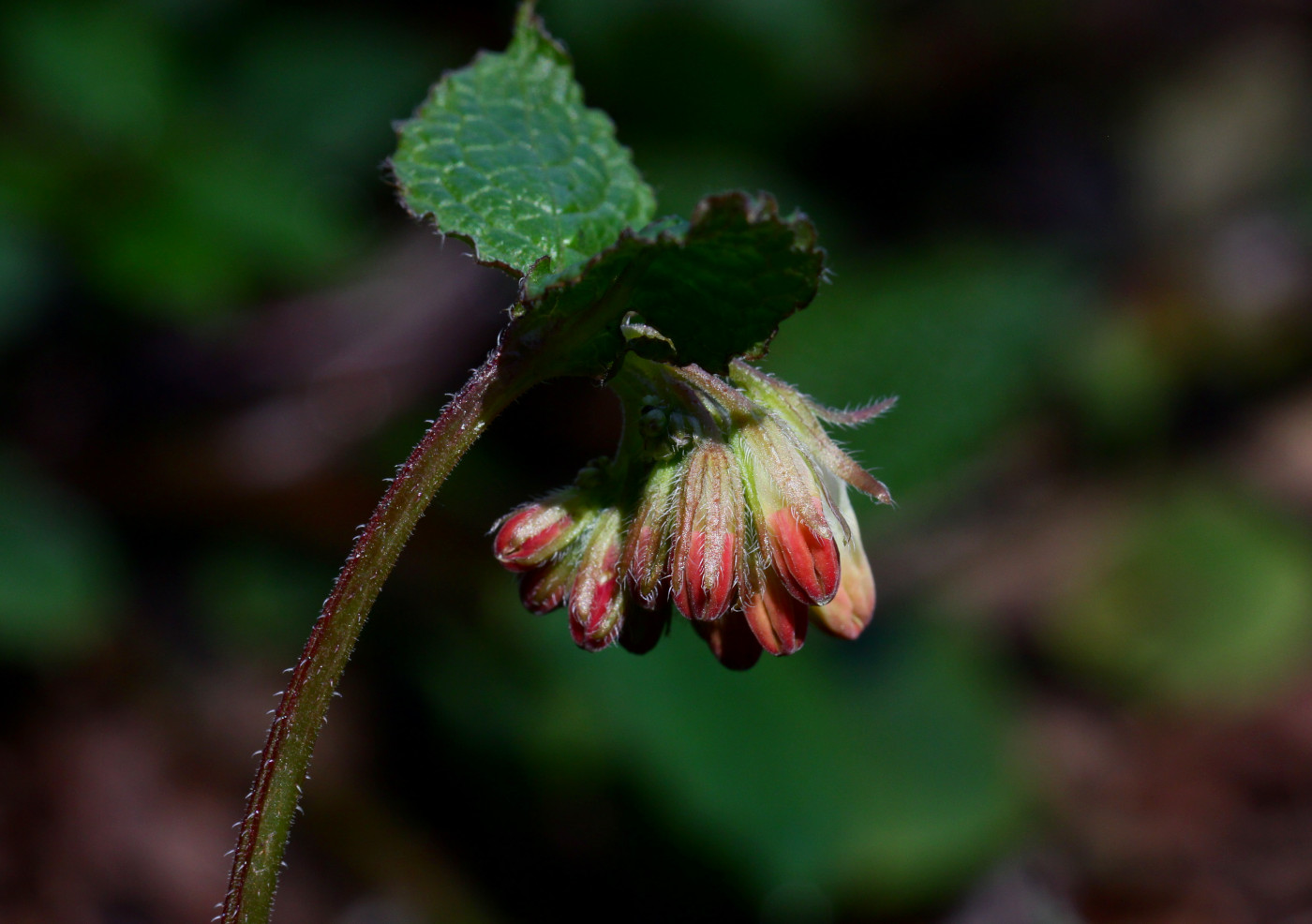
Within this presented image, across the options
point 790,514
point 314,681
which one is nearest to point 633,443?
point 790,514

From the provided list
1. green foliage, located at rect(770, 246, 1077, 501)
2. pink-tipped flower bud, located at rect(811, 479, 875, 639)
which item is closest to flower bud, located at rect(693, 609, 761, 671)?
pink-tipped flower bud, located at rect(811, 479, 875, 639)

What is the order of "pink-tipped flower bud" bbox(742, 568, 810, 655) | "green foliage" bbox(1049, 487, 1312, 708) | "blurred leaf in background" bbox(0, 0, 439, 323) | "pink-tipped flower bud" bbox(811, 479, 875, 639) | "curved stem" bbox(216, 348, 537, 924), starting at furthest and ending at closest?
"green foliage" bbox(1049, 487, 1312, 708) < "blurred leaf in background" bbox(0, 0, 439, 323) < "pink-tipped flower bud" bbox(811, 479, 875, 639) < "pink-tipped flower bud" bbox(742, 568, 810, 655) < "curved stem" bbox(216, 348, 537, 924)

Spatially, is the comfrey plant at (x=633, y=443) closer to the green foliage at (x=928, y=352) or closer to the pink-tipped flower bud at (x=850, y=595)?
the pink-tipped flower bud at (x=850, y=595)

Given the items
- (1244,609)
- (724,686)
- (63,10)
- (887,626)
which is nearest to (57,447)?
(63,10)

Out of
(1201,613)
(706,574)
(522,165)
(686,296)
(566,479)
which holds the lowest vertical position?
(706,574)

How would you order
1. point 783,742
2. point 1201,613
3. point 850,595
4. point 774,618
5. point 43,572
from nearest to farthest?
point 774,618
point 850,595
point 783,742
point 43,572
point 1201,613

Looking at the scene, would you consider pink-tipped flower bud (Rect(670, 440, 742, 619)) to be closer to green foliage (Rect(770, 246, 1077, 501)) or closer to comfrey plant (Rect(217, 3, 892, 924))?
comfrey plant (Rect(217, 3, 892, 924))

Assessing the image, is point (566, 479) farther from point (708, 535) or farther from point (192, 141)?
point (708, 535)
